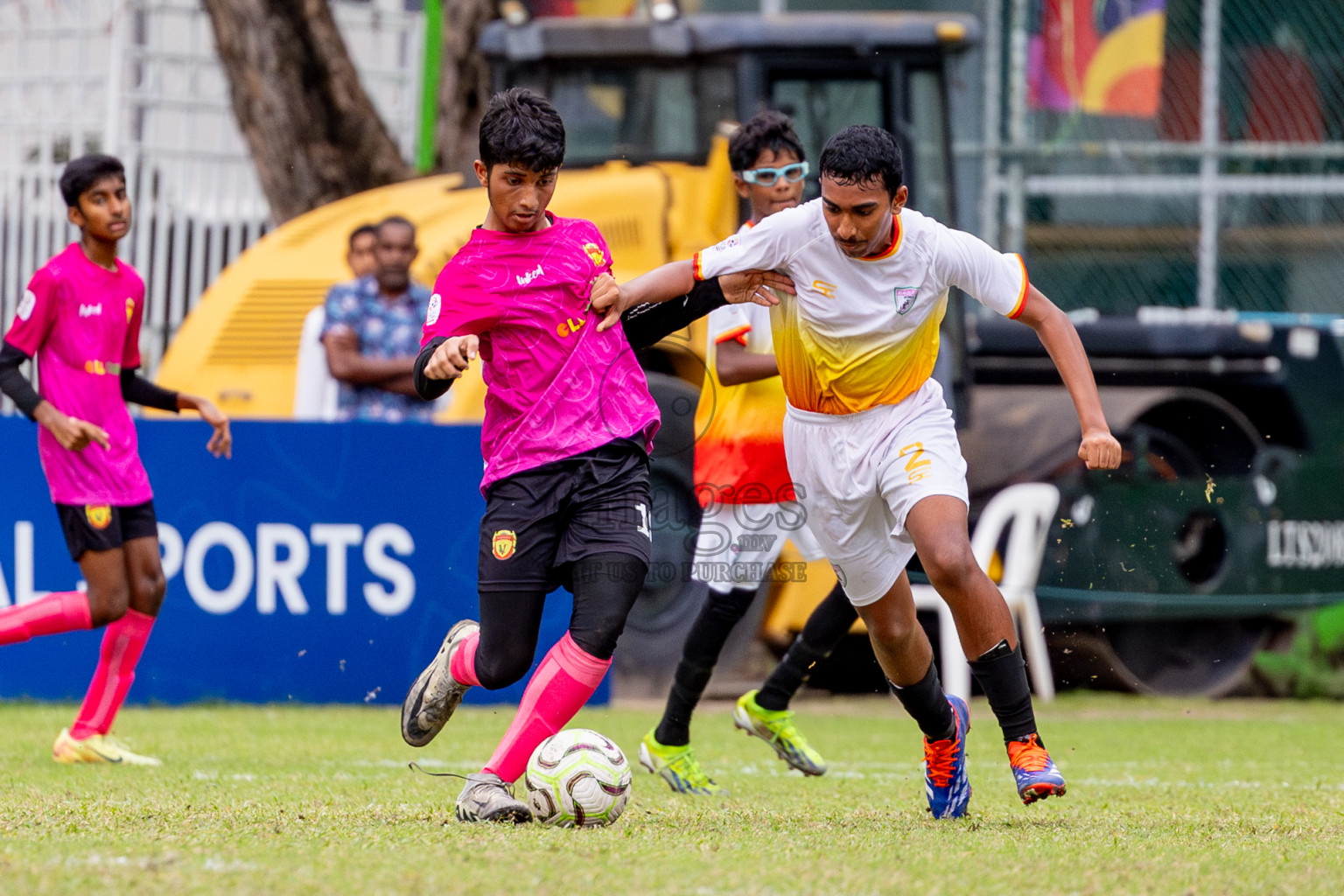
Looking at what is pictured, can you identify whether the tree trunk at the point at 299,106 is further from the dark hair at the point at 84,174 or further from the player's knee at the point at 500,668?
the player's knee at the point at 500,668

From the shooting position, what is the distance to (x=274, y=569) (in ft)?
29.7

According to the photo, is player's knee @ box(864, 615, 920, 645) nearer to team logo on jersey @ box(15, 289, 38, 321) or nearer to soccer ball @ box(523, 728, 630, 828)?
soccer ball @ box(523, 728, 630, 828)

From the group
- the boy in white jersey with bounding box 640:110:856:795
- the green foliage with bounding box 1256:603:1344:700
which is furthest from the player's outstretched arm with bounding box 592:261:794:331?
the green foliage with bounding box 1256:603:1344:700

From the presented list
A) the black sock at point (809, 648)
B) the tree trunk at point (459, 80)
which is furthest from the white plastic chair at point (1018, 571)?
the tree trunk at point (459, 80)

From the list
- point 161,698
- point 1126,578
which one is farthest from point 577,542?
point 1126,578

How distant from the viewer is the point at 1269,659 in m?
10.9

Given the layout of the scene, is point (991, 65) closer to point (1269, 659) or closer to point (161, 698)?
point (1269, 659)

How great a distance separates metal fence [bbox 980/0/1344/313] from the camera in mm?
12922

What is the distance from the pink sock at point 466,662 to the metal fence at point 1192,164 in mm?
8614

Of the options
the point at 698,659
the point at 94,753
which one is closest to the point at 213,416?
the point at 94,753

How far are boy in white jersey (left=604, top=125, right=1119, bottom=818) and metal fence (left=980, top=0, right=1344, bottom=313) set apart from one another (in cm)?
800

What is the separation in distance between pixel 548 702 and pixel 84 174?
118 inches

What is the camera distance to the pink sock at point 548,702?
4660mm

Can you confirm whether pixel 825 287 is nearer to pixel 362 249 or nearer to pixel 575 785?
pixel 575 785
